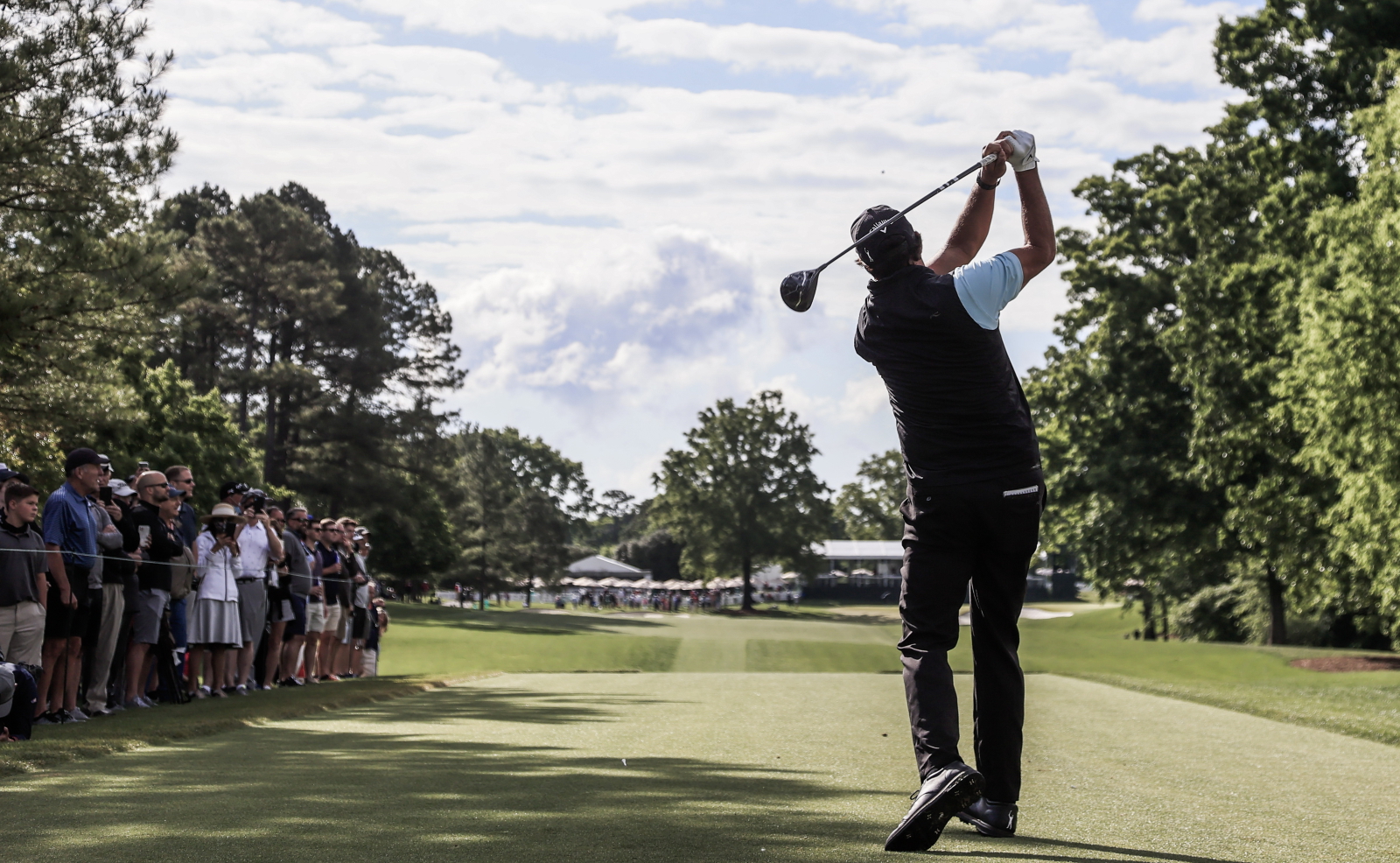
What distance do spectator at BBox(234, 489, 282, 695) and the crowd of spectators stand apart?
0.05 feet

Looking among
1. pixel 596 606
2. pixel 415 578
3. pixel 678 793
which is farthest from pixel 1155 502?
pixel 596 606

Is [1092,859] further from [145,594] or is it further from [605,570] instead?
[605,570]

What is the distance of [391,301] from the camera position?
61.6 metres

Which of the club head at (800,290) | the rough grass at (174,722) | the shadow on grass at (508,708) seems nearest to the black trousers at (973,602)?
the club head at (800,290)

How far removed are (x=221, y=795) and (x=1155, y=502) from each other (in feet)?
120

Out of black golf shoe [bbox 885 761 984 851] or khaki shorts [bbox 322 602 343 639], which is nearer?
black golf shoe [bbox 885 761 984 851]

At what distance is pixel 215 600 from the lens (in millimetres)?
13117

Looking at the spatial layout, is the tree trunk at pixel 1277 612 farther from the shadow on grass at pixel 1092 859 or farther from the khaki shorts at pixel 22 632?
the shadow on grass at pixel 1092 859

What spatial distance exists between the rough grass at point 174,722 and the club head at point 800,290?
14.0 ft

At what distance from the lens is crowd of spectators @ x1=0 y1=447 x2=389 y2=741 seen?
941cm

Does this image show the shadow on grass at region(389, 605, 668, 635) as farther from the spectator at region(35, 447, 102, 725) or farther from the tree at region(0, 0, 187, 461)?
the spectator at region(35, 447, 102, 725)

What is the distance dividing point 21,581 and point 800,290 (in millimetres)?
6656

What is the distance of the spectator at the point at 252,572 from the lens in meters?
13.9

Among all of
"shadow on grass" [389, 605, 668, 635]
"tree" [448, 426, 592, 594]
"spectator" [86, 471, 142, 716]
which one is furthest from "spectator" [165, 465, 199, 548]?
"tree" [448, 426, 592, 594]
